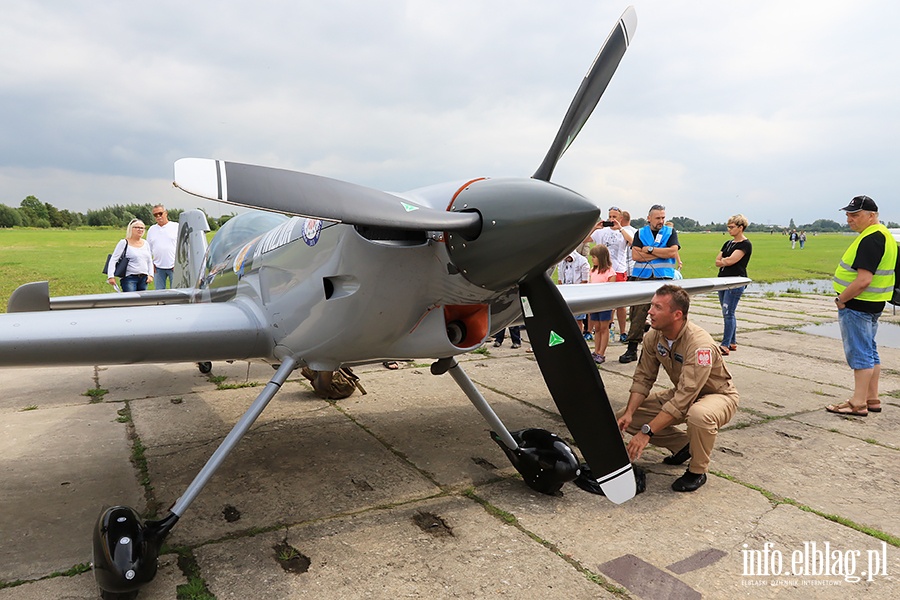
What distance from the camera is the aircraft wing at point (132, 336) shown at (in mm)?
3041

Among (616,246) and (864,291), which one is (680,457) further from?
(616,246)

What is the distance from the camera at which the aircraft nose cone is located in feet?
8.05

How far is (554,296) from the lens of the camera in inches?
114

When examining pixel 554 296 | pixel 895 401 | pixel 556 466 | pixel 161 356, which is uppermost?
pixel 554 296

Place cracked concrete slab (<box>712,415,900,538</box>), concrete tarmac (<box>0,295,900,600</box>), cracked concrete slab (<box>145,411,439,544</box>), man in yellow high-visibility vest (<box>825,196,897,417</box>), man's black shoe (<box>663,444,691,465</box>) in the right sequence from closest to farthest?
concrete tarmac (<box>0,295,900,600</box>) < cracked concrete slab (<box>145,411,439,544</box>) < cracked concrete slab (<box>712,415,900,538</box>) < man's black shoe (<box>663,444,691,465</box>) < man in yellow high-visibility vest (<box>825,196,897,417</box>)

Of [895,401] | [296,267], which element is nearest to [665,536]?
[296,267]

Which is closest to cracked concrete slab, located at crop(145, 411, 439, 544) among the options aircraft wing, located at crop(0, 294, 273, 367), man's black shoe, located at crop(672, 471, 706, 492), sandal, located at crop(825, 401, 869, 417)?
aircraft wing, located at crop(0, 294, 273, 367)

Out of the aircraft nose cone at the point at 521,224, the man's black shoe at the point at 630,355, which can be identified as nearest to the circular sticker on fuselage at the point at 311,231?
the aircraft nose cone at the point at 521,224

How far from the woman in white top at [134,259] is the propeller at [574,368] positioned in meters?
7.14

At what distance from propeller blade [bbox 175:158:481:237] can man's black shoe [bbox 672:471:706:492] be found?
2354 millimetres

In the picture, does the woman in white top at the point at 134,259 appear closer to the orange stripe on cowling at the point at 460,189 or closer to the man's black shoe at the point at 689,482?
the orange stripe on cowling at the point at 460,189

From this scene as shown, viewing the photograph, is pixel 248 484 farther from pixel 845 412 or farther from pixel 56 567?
pixel 845 412

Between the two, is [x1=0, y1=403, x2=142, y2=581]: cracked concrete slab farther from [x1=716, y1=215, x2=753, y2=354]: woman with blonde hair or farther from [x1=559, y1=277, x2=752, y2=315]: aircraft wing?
[x1=716, y1=215, x2=753, y2=354]: woman with blonde hair

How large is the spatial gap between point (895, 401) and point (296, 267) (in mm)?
Result: 6271
